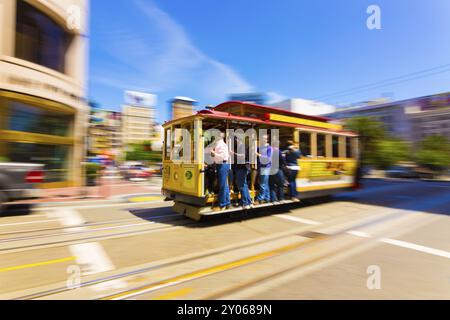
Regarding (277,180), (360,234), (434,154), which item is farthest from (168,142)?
(434,154)

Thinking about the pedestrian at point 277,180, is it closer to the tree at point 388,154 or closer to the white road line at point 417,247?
the white road line at point 417,247

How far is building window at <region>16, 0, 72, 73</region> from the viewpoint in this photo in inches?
512

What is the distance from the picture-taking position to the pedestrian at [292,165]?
26.5 ft

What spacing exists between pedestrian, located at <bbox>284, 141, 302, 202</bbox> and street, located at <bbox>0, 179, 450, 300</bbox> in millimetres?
821

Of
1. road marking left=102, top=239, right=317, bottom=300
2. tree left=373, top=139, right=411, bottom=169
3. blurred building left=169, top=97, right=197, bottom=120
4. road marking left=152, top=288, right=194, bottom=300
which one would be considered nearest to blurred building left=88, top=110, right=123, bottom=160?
road marking left=102, top=239, right=317, bottom=300

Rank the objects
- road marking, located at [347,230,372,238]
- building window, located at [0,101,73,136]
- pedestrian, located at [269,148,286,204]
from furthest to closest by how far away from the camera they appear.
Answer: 1. building window, located at [0,101,73,136]
2. pedestrian, located at [269,148,286,204]
3. road marking, located at [347,230,372,238]

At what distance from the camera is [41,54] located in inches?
554

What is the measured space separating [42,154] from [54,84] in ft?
12.0

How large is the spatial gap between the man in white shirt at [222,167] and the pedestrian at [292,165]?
7.63 ft

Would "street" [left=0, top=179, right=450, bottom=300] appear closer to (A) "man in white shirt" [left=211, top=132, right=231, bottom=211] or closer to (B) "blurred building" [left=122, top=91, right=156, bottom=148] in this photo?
(A) "man in white shirt" [left=211, top=132, right=231, bottom=211]

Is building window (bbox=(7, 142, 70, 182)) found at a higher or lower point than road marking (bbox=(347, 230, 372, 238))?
higher

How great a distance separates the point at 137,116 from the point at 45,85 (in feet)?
385
